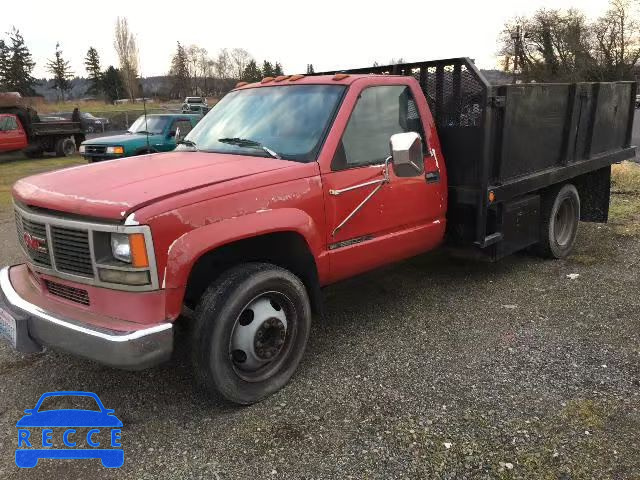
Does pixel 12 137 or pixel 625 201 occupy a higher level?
pixel 12 137

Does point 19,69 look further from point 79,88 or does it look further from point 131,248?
point 131,248

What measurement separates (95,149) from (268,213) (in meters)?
11.2

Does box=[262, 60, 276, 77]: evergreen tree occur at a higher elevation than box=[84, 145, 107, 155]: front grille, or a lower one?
higher

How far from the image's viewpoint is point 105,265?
9.53ft

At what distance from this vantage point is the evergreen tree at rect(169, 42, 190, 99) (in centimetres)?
6373

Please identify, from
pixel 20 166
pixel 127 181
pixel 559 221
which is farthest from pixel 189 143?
pixel 20 166

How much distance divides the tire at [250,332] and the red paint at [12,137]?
19334 mm

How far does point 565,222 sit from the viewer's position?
6332 mm

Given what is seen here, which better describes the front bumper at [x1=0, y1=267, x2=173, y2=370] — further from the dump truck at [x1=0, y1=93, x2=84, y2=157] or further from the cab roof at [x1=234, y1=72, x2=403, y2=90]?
the dump truck at [x1=0, y1=93, x2=84, y2=157]

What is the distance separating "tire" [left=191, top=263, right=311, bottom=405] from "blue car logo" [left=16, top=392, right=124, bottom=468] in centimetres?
61

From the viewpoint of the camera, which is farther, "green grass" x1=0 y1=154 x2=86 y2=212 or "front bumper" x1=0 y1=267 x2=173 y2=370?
"green grass" x1=0 y1=154 x2=86 y2=212

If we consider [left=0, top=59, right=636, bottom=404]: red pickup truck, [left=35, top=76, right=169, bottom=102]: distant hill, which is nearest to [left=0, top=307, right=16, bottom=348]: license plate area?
[left=0, top=59, right=636, bottom=404]: red pickup truck

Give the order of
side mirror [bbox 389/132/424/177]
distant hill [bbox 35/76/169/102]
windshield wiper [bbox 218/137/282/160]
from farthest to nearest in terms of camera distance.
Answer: distant hill [bbox 35/76/169/102] → windshield wiper [bbox 218/137/282/160] → side mirror [bbox 389/132/424/177]

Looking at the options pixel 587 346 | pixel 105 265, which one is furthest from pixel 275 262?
pixel 587 346
